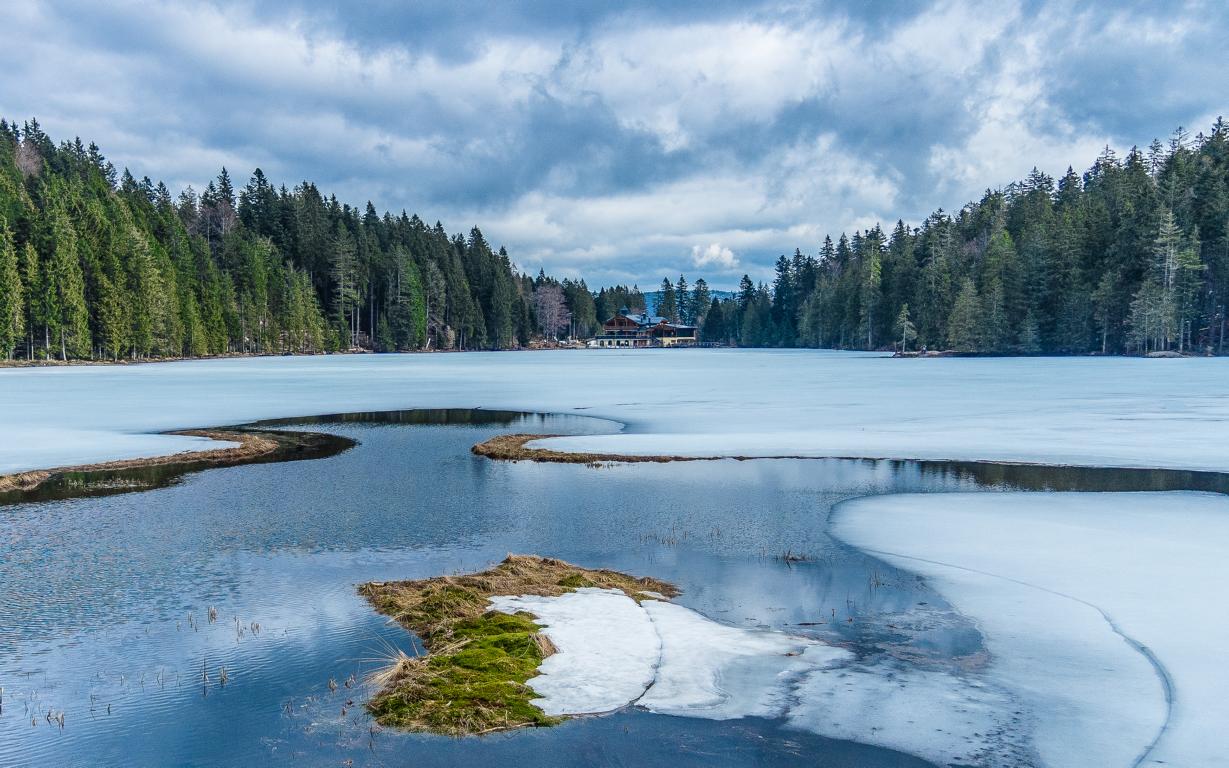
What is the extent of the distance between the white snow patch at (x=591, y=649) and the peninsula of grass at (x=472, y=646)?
0.17 metres

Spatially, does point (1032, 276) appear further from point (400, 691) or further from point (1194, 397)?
point (400, 691)

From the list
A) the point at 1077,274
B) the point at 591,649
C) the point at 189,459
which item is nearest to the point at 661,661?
the point at 591,649

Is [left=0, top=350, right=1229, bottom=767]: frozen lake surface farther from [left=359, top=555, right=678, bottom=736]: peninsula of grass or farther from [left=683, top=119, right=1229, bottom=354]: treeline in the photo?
[left=683, top=119, right=1229, bottom=354]: treeline

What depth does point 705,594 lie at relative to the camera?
10023mm

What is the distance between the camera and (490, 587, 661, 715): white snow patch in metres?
7.06

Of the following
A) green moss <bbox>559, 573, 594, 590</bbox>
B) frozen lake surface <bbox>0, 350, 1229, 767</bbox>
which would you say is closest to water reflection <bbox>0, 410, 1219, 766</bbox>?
frozen lake surface <bbox>0, 350, 1229, 767</bbox>

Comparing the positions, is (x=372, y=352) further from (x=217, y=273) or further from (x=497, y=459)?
(x=497, y=459)

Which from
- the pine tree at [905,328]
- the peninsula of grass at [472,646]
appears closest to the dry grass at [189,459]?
the peninsula of grass at [472,646]

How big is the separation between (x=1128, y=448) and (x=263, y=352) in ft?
353

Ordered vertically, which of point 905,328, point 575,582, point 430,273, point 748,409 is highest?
point 430,273

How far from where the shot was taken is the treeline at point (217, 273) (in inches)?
2980

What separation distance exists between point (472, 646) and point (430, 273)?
129877 millimetres

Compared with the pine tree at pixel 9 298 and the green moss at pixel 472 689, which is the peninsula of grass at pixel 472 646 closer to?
the green moss at pixel 472 689

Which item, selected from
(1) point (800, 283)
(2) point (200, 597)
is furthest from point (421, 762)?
(1) point (800, 283)
